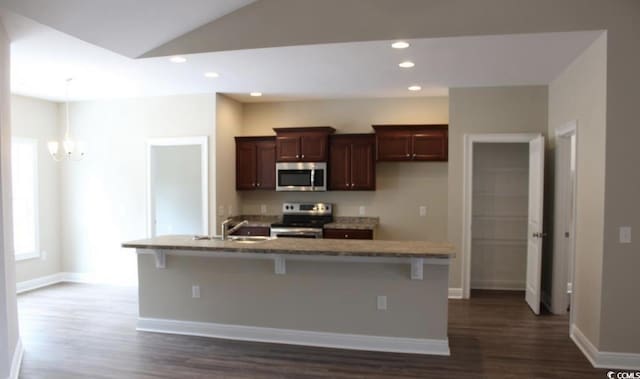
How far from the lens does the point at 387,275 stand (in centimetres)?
384

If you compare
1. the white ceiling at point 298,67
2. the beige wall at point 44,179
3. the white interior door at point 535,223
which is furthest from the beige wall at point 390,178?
the beige wall at point 44,179

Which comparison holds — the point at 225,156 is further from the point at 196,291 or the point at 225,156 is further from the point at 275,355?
the point at 275,355

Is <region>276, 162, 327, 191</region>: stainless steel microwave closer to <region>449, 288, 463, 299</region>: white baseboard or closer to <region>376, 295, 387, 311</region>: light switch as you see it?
<region>449, 288, 463, 299</region>: white baseboard

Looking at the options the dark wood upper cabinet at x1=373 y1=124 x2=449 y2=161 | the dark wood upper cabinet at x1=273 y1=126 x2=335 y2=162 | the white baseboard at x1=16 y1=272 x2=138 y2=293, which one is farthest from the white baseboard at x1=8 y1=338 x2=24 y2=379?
the dark wood upper cabinet at x1=373 y1=124 x2=449 y2=161

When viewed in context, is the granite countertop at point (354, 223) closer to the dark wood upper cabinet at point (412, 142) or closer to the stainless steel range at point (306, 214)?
the stainless steel range at point (306, 214)

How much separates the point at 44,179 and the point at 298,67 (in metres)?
4.49

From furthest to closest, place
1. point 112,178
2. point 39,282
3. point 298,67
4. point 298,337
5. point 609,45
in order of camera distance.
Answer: point 112,178 → point 39,282 → point 298,67 → point 298,337 → point 609,45

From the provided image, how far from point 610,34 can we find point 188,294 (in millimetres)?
4413

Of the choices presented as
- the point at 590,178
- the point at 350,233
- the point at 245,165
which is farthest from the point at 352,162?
the point at 590,178

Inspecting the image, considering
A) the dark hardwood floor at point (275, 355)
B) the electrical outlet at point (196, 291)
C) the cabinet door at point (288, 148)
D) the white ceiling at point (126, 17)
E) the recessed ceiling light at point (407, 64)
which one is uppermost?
the white ceiling at point (126, 17)

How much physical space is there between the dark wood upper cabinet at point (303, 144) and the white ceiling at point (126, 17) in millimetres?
2501

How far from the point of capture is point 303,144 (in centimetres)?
623

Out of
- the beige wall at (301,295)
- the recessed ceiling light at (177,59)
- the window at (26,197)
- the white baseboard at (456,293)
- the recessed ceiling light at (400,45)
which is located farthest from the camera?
the window at (26,197)

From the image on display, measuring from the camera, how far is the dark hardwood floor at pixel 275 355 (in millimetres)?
3406
